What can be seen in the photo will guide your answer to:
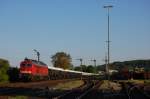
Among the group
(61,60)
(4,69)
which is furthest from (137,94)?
(61,60)

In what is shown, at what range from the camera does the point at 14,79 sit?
76.6m

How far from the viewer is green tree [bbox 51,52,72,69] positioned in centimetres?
17188

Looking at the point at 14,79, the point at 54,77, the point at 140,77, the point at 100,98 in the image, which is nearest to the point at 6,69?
the point at 14,79

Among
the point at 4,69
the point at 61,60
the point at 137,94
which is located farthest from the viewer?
the point at 61,60

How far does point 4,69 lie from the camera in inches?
2638

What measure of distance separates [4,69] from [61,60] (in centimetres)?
10556

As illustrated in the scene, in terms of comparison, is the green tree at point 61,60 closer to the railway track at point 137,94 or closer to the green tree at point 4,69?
the green tree at point 4,69

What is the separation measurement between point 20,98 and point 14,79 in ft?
165

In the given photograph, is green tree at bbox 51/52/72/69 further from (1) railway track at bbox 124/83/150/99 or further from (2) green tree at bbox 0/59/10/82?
(1) railway track at bbox 124/83/150/99

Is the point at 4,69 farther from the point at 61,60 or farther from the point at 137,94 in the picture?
the point at 61,60

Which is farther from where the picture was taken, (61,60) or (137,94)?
(61,60)

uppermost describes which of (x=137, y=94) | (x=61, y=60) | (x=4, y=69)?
(x=61, y=60)

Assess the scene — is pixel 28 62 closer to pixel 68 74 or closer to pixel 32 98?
pixel 32 98

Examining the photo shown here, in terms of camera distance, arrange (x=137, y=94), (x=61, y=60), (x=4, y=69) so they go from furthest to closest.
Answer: (x=61, y=60) < (x=4, y=69) < (x=137, y=94)
